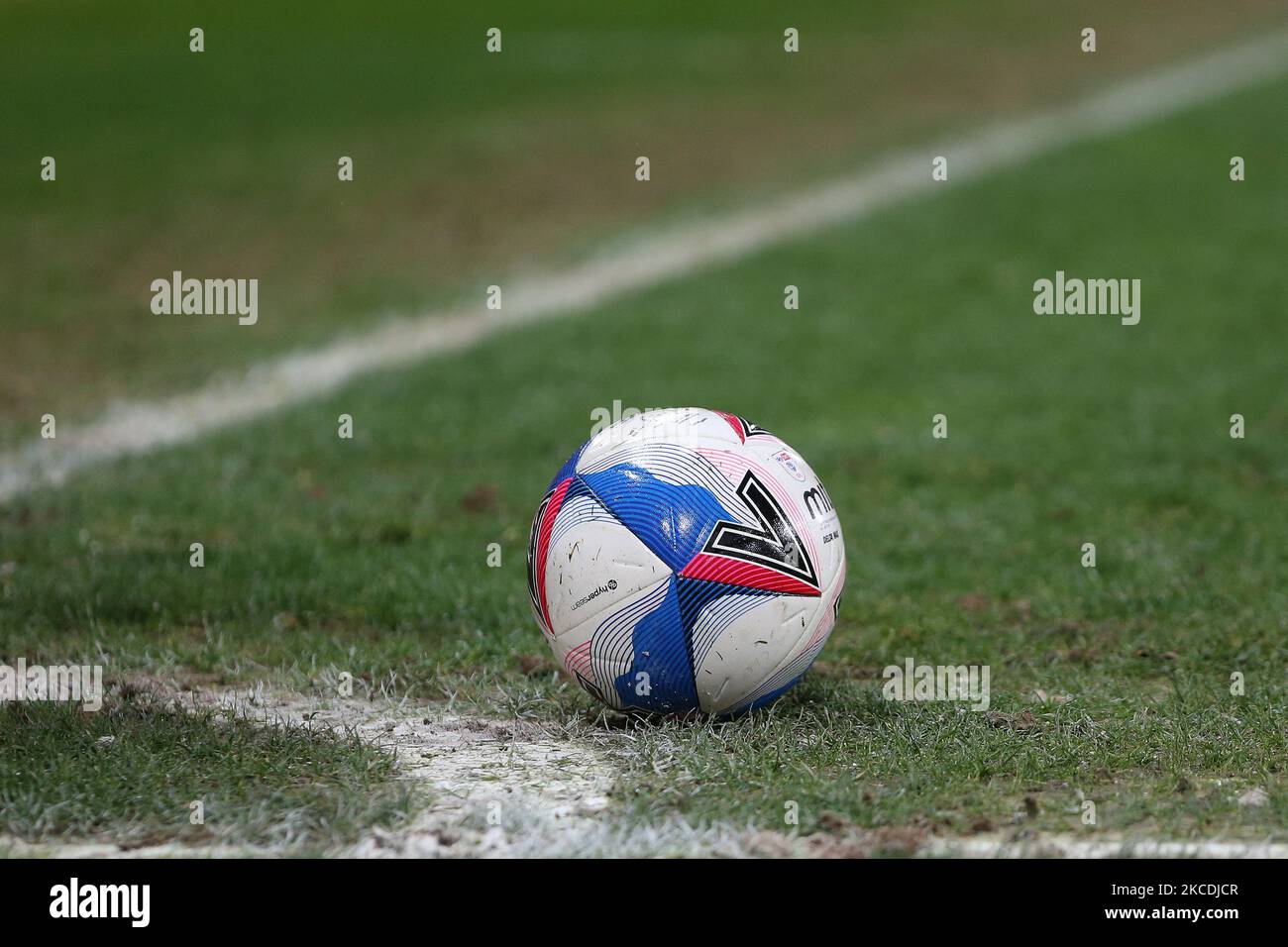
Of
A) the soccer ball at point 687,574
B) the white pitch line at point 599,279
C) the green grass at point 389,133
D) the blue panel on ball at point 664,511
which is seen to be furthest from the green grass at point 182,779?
the green grass at point 389,133

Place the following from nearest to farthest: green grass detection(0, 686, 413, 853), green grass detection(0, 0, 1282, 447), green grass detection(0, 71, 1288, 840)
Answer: green grass detection(0, 686, 413, 853)
green grass detection(0, 71, 1288, 840)
green grass detection(0, 0, 1282, 447)

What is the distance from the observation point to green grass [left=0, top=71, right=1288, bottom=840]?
532cm

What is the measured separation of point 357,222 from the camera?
17641 millimetres

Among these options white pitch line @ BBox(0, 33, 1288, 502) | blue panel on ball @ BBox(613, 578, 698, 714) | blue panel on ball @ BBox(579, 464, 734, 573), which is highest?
white pitch line @ BBox(0, 33, 1288, 502)

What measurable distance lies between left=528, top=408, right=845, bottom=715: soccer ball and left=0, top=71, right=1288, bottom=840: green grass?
9.8 inches

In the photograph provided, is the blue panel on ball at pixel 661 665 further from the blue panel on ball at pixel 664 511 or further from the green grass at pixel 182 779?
the green grass at pixel 182 779

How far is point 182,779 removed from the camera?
5.14 meters

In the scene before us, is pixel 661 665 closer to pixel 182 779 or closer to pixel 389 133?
pixel 182 779

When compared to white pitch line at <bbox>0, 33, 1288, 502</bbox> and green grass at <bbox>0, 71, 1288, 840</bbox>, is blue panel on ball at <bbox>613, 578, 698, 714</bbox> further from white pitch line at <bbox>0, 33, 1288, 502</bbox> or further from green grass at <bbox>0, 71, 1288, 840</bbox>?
white pitch line at <bbox>0, 33, 1288, 502</bbox>

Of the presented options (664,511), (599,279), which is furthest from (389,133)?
(664,511)

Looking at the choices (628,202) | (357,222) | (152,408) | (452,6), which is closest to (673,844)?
(152,408)

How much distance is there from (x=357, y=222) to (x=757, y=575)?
43.4 feet

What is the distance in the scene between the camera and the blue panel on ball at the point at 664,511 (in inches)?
211

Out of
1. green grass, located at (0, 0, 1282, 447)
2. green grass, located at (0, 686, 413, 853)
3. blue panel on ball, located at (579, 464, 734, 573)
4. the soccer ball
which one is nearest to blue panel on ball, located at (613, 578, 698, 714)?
the soccer ball
